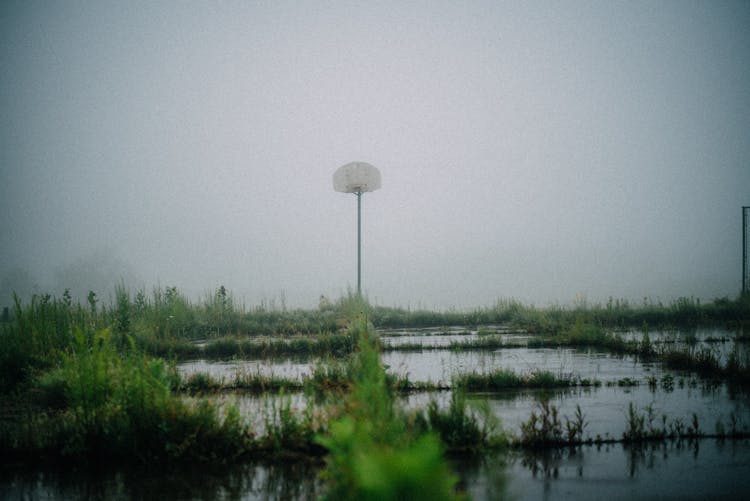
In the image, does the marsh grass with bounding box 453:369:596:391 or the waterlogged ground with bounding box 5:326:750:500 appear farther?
the marsh grass with bounding box 453:369:596:391

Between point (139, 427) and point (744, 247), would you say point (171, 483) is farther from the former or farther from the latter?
point (744, 247)

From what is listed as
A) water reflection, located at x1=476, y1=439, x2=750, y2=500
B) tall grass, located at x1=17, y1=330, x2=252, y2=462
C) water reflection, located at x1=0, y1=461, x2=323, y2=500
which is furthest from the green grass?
tall grass, located at x1=17, y1=330, x2=252, y2=462

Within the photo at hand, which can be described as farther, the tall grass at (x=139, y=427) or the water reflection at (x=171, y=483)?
the tall grass at (x=139, y=427)

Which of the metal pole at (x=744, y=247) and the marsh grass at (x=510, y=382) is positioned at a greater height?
the metal pole at (x=744, y=247)

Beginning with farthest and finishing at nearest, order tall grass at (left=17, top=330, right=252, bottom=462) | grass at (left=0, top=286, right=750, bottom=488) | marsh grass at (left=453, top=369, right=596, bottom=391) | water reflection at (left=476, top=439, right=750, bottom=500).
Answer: marsh grass at (left=453, top=369, right=596, bottom=391)
tall grass at (left=17, top=330, right=252, bottom=462)
water reflection at (left=476, top=439, right=750, bottom=500)
grass at (left=0, top=286, right=750, bottom=488)

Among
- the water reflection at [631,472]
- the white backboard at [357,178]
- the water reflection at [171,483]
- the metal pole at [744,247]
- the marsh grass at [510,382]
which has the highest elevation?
the white backboard at [357,178]

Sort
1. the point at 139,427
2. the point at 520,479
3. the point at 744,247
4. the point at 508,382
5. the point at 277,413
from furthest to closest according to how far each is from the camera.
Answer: the point at 744,247
the point at 508,382
the point at 277,413
the point at 139,427
the point at 520,479

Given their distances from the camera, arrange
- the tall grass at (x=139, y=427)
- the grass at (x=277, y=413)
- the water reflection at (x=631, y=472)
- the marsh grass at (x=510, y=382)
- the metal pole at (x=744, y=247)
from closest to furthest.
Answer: the grass at (x=277, y=413)
the water reflection at (x=631, y=472)
the tall grass at (x=139, y=427)
the marsh grass at (x=510, y=382)
the metal pole at (x=744, y=247)

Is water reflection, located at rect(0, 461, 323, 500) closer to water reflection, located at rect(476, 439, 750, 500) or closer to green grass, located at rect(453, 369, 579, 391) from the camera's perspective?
water reflection, located at rect(476, 439, 750, 500)

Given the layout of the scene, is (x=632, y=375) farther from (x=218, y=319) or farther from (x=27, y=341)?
(x=218, y=319)

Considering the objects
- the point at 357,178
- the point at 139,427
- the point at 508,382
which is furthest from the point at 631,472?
the point at 357,178

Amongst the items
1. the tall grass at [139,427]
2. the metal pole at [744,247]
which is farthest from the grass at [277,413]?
the metal pole at [744,247]

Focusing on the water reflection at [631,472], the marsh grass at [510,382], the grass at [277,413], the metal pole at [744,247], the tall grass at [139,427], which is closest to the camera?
the grass at [277,413]

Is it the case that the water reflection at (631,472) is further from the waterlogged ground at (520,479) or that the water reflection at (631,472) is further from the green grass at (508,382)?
the green grass at (508,382)
